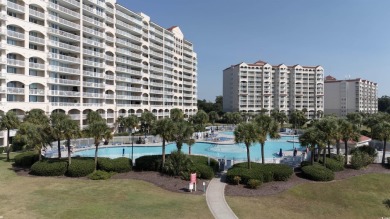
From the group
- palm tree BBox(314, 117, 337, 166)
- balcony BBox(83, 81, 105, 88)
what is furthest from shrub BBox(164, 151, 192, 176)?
balcony BBox(83, 81, 105, 88)

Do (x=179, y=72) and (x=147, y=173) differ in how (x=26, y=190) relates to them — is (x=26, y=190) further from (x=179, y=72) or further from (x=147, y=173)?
(x=179, y=72)

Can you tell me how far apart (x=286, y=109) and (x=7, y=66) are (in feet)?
413

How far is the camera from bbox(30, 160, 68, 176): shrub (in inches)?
1126

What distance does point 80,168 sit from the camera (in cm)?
2875

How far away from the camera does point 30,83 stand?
170 ft

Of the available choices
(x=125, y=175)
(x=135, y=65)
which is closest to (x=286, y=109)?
(x=135, y=65)

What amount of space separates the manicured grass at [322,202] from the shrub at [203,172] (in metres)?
5.10

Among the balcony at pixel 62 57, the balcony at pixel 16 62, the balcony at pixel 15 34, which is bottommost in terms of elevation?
the balcony at pixel 16 62

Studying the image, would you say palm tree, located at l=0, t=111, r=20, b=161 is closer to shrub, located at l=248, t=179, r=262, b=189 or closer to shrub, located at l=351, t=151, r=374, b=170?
shrub, located at l=248, t=179, r=262, b=189

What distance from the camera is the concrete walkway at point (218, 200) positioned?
19875mm

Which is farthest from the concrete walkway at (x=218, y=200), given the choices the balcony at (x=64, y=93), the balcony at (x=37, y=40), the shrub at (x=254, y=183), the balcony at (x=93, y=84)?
the balcony at (x=93, y=84)

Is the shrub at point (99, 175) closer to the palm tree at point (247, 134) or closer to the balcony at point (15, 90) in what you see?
the palm tree at point (247, 134)

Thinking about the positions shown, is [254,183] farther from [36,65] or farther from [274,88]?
[274,88]

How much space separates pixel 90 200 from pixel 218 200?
1020cm
